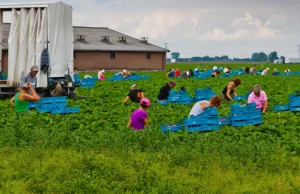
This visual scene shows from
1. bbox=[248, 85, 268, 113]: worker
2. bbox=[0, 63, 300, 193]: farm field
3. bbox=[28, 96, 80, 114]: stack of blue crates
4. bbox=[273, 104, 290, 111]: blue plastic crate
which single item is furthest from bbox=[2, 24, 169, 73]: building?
bbox=[0, 63, 300, 193]: farm field

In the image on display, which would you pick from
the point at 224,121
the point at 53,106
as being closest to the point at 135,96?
the point at 53,106

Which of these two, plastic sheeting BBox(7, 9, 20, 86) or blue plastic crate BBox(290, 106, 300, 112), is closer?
blue plastic crate BBox(290, 106, 300, 112)

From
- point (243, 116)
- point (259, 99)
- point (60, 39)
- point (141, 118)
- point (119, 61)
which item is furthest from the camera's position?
point (119, 61)

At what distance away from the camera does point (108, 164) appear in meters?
9.45

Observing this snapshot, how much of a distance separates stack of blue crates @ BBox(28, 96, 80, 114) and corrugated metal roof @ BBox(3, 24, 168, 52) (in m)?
42.1

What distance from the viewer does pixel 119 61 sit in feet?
214

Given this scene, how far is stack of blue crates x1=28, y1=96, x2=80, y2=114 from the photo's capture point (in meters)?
17.4

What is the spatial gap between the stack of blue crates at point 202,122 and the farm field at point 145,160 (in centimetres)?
34

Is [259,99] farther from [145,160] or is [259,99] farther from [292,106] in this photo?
[145,160]

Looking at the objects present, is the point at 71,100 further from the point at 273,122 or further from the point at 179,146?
the point at 179,146

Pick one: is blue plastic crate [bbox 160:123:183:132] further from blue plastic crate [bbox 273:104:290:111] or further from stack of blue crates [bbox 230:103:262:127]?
blue plastic crate [bbox 273:104:290:111]

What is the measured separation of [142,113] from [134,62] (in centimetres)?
5418

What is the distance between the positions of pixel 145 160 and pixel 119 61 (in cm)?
5567

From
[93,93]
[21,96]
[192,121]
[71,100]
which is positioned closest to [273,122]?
[192,121]
